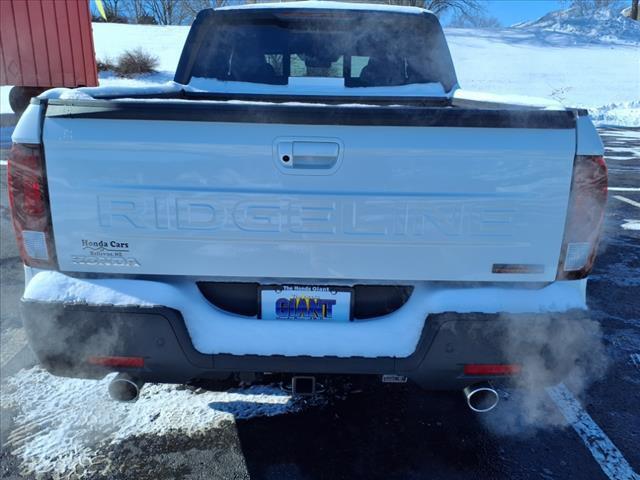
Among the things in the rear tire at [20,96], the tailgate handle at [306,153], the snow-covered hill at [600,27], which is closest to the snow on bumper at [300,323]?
the tailgate handle at [306,153]

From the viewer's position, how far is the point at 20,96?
13.5 m

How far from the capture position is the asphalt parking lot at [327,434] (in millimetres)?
2508

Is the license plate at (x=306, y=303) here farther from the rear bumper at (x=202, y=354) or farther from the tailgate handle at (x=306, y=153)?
the tailgate handle at (x=306, y=153)

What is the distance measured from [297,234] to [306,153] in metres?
0.31

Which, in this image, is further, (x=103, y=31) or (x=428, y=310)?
(x=103, y=31)

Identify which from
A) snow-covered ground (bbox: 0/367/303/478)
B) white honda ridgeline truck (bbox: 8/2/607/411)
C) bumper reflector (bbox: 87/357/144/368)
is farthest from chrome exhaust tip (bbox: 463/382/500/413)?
bumper reflector (bbox: 87/357/144/368)

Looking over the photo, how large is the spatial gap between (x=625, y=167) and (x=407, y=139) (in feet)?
35.1

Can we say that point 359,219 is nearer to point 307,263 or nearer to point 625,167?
point 307,263

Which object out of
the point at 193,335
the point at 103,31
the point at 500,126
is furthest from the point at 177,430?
the point at 103,31

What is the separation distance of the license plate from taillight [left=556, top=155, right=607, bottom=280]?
0.90m

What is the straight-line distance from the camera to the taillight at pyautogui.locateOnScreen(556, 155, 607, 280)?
2057mm

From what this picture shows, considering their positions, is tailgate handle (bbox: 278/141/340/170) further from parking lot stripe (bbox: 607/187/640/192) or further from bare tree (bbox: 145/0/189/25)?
bare tree (bbox: 145/0/189/25)

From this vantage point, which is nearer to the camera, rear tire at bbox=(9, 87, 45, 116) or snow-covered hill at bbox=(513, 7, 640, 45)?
rear tire at bbox=(9, 87, 45, 116)

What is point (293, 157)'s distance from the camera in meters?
2.01
